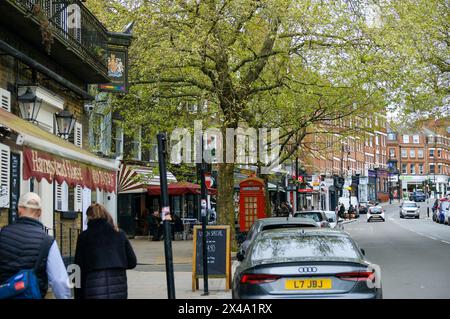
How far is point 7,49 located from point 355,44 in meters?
11.5

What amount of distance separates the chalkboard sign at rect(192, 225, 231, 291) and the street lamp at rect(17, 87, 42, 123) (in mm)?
3932

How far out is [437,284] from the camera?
603 inches

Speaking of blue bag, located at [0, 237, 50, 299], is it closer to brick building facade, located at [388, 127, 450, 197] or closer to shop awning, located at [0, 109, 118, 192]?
shop awning, located at [0, 109, 118, 192]

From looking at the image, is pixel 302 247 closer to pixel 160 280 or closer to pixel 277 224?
pixel 277 224

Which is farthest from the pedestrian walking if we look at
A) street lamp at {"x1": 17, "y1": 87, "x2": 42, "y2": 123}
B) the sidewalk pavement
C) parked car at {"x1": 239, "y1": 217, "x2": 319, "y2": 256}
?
parked car at {"x1": 239, "y1": 217, "x2": 319, "y2": 256}

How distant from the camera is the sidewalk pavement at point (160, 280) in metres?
14.0

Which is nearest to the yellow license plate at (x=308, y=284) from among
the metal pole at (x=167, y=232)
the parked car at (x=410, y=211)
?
the metal pole at (x=167, y=232)

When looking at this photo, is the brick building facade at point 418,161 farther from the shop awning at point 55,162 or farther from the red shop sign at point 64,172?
the shop awning at point 55,162

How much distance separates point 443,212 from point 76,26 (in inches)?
1756

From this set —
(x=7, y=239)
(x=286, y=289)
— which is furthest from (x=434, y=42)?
(x=7, y=239)

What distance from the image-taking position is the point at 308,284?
29.6ft

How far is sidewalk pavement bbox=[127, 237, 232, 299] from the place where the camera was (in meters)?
14.0

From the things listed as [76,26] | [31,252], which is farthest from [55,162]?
[76,26]
